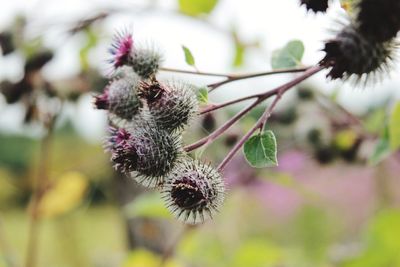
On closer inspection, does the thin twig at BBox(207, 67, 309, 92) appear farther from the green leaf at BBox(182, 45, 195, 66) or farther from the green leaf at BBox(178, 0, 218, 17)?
the green leaf at BBox(178, 0, 218, 17)

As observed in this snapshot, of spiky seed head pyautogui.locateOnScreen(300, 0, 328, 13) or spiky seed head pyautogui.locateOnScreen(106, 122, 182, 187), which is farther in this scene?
spiky seed head pyautogui.locateOnScreen(106, 122, 182, 187)

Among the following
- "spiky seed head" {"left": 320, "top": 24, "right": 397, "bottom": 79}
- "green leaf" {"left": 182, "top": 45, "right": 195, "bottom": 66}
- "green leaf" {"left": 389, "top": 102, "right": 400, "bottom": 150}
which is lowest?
→ "green leaf" {"left": 182, "top": 45, "right": 195, "bottom": 66}

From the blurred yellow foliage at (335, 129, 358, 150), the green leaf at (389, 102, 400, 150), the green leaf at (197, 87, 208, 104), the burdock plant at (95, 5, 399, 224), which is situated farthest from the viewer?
the blurred yellow foliage at (335, 129, 358, 150)

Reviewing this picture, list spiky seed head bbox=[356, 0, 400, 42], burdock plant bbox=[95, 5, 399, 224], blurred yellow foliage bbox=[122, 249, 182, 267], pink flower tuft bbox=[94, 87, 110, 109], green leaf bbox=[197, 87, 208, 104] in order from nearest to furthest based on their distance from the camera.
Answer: spiky seed head bbox=[356, 0, 400, 42], burdock plant bbox=[95, 5, 399, 224], green leaf bbox=[197, 87, 208, 104], pink flower tuft bbox=[94, 87, 110, 109], blurred yellow foliage bbox=[122, 249, 182, 267]

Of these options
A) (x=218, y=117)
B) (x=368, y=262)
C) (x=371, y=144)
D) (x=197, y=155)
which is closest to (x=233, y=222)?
(x=368, y=262)

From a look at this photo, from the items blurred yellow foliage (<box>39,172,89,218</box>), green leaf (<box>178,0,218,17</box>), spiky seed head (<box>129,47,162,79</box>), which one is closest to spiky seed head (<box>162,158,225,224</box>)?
spiky seed head (<box>129,47,162,79</box>)

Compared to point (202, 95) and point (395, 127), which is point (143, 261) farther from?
point (202, 95)
